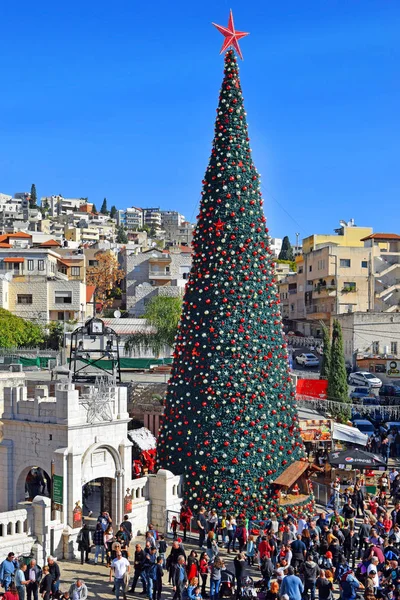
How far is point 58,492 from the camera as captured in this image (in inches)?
696

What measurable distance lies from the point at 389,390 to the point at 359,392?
1717 mm

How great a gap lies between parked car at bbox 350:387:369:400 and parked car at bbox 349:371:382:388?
5.31 ft

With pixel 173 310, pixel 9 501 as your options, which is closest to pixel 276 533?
pixel 9 501

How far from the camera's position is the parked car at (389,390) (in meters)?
41.4

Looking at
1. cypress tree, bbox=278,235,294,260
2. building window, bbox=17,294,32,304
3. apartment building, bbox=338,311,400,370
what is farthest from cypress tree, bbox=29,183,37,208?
apartment building, bbox=338,311,400,370

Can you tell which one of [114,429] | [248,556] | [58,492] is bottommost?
[248,556]

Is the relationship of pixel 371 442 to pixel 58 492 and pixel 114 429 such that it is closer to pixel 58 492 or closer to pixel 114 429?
pixel 114 429

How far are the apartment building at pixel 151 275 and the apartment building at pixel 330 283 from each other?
12432 mm

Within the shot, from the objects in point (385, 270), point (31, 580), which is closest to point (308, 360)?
point (385, 270)

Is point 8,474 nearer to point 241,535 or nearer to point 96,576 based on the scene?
point 96,576

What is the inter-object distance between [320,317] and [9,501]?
171 feet

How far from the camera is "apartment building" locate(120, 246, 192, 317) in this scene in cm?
7281

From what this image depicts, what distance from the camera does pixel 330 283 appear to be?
65750mm

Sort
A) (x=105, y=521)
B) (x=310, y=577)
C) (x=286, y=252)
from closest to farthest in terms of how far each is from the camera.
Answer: (x=310, y=577) → (x=105, y=521) → (x=286, y=252)
